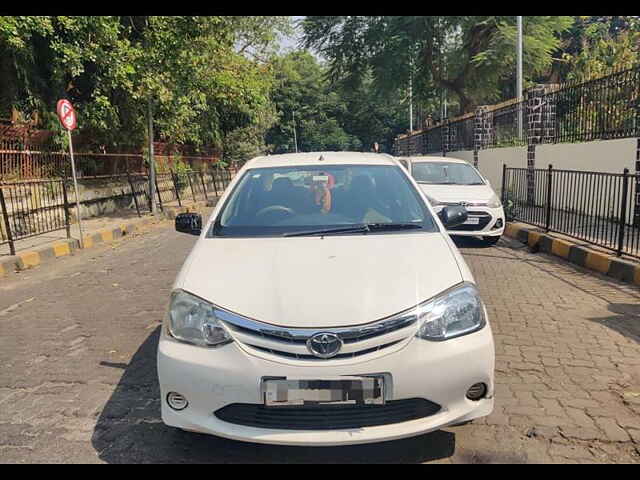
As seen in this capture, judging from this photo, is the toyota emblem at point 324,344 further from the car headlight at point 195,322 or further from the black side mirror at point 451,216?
the black side mirror at point 451,216

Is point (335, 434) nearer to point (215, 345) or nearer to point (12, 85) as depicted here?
point (215, 345)

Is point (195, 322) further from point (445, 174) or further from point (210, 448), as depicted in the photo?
point (445, 174)

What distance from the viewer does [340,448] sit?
292 centimetres

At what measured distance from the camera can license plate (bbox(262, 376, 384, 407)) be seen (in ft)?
8.20

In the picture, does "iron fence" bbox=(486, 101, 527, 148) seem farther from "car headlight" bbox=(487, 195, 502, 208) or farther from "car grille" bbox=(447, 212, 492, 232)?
"car grille" bbox=(447, 212, 492, 232)

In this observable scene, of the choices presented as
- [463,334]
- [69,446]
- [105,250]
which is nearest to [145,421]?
[69,446]

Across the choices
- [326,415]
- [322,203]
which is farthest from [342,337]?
[322,203]

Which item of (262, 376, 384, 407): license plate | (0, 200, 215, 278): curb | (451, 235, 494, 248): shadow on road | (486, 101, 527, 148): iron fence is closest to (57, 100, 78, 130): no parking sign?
(0, 200, 215, 278): curb

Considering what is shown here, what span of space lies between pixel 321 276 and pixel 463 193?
725 cm

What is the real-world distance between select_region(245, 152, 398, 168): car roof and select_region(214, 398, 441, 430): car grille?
2.15 meters

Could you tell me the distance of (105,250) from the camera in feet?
34.8

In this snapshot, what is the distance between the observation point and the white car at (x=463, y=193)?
9180mm

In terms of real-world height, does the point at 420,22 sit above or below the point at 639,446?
above

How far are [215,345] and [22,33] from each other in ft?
33.4
